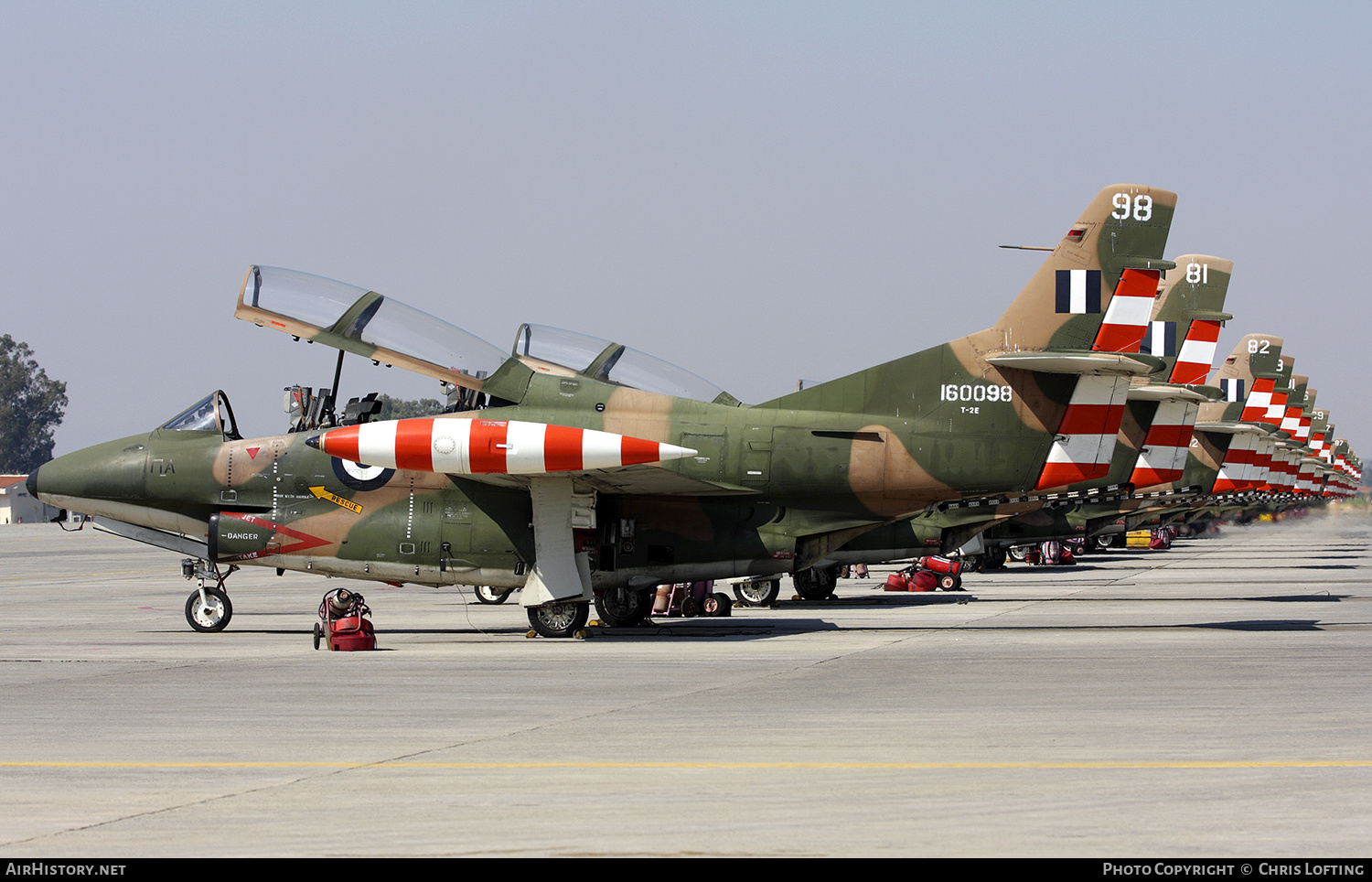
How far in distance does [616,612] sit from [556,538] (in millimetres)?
2464

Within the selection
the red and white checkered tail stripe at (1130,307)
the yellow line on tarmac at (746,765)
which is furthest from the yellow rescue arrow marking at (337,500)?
the red and white checkered tail stripe at (1130,307)

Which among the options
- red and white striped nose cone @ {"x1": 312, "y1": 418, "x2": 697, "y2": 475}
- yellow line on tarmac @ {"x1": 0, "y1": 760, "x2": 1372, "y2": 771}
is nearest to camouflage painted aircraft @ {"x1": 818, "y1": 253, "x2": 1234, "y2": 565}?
red and white striped nose cone @ {"x1": 312, "y1": 418, "x2": 697, "y2": 475}

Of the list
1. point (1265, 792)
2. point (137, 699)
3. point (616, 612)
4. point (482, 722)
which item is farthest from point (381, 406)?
point (1265, 792)

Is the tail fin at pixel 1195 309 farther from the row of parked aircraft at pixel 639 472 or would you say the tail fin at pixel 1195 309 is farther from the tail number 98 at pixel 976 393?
the tail number 98 at pixel 976 393

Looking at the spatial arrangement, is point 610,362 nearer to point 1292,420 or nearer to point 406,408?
point 406,408

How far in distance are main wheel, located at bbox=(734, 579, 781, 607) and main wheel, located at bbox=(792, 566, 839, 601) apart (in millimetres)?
1294

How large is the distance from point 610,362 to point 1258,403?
34008mm

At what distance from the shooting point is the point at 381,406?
1883cm

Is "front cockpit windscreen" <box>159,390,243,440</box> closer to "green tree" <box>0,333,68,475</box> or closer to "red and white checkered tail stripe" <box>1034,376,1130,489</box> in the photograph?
"red and white checkered tail stripe" <box>1034,376,1130,489</box>

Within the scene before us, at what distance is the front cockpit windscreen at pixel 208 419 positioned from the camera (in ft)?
61.5

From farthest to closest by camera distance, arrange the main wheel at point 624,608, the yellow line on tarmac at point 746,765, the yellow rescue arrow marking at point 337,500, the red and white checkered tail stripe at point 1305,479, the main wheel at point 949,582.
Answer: the red and white checkered tail stripe at point 1305,479 → the main wheel at point 949,582 → the main wheel at point 624,608 → the yellow rescue arrow marking at point 337,500 → the yellow line on tarmac at point 746,765

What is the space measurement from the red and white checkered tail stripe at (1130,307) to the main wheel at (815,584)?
9.77m

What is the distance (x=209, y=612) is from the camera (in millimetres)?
18875

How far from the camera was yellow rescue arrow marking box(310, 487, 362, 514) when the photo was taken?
704 inches
